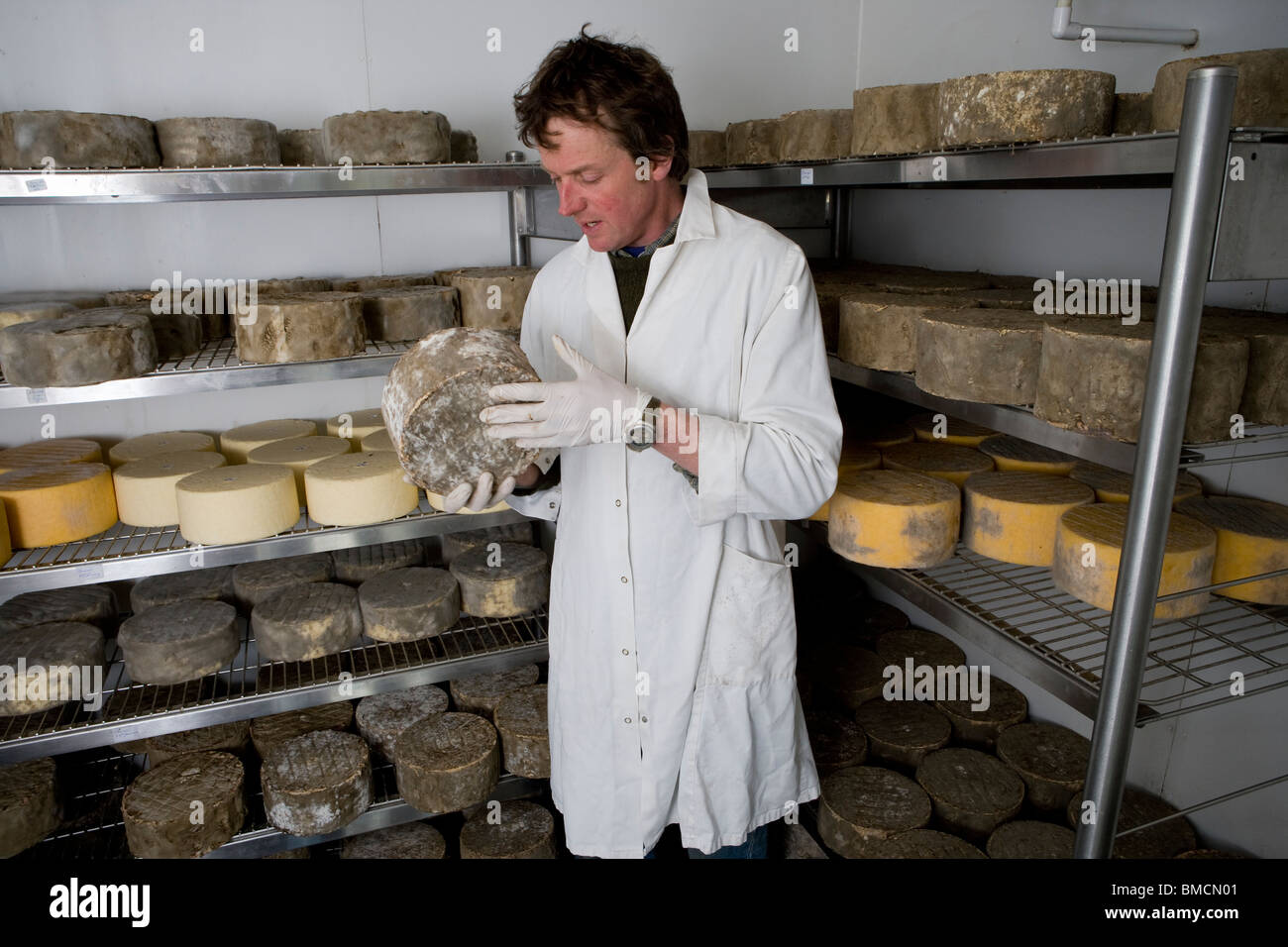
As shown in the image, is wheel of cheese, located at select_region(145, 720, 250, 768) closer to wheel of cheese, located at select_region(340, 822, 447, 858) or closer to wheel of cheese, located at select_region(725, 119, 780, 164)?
wheel of cheese, located at select_region(340, 822, 447, 858)

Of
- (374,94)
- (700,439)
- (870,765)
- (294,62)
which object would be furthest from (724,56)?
(870,765)

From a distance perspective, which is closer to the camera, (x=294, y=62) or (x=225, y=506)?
(x=225, y=506)

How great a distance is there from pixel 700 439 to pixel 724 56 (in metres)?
2.09

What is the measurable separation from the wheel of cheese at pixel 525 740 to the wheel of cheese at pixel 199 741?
698mm

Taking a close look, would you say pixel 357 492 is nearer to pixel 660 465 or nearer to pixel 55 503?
pixel 55 503

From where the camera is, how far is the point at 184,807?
79.7 inches

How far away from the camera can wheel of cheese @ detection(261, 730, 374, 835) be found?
6.89ft

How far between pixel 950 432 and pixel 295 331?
5.41 ft

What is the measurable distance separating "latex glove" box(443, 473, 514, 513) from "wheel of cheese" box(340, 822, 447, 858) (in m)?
1.20

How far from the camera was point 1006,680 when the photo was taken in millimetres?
2566

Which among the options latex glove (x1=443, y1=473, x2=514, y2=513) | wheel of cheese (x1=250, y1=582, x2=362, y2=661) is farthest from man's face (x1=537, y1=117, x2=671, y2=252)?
wheel of cheese (x1=250, y1=582, x2=362, y2=661)

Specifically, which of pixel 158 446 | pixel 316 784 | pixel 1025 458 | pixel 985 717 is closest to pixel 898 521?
pixel 1025 458

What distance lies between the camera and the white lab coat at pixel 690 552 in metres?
1.47
